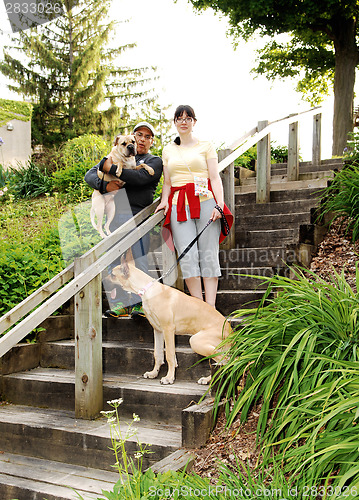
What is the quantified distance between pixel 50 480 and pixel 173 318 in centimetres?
137

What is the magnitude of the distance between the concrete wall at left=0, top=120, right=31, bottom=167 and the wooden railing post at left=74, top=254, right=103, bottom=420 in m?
13.2

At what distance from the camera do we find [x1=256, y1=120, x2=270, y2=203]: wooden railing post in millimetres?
6441

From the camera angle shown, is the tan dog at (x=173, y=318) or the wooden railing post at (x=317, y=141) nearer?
the tan dog at (x=173, y=318)

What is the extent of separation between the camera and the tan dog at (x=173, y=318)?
366 cm

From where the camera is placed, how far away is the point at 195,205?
4.19 m

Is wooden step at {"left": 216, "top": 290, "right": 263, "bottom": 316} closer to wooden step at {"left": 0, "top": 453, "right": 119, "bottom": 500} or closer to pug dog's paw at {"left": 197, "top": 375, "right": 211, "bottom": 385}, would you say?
pug dog's paw at {"left": 197, "top": 375, "right": 211, "bottom": 385}

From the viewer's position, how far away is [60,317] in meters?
5.19

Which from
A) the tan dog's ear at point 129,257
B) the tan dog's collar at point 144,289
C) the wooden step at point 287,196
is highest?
the wooden step at point 287,196

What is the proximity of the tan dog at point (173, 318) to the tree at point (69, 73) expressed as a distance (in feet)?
64.0

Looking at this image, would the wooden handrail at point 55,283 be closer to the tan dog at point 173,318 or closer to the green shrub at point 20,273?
the tan dog at point 173,318

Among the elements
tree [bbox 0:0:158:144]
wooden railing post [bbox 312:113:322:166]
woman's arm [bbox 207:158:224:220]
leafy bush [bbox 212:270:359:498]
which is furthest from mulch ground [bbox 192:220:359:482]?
tree [bbox 0:0:158:144]

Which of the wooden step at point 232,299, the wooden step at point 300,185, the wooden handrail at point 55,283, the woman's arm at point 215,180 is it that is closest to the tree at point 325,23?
the wooden step at point 300,185

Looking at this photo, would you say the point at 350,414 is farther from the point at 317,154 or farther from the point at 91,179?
the point at 317,154

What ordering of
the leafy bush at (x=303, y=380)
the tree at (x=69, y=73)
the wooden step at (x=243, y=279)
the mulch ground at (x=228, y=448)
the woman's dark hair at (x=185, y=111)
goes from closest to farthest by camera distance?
the leafy bush at (x=303, y=380)
the mulch ground at (x=228, y=448)
the woman's dark hair at (x=185, y=111)
the wooden step at (x=243, y=279)
the tree at (x=69, y=73)
